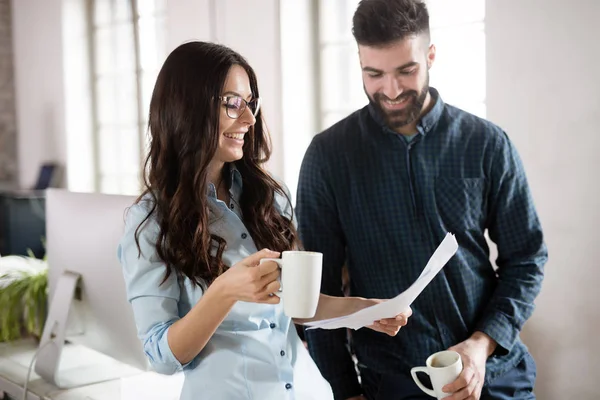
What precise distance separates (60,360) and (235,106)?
122cm

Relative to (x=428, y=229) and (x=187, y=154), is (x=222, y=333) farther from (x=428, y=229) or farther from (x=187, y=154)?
(x=428, y=229)

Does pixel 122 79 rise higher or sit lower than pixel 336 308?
higher

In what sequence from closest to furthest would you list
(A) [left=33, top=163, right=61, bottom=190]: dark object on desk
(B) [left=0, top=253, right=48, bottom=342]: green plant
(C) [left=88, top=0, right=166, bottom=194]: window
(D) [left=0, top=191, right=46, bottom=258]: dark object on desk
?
(B) [left=0, top=253, right=48, bottom=342]: green plant, (D) [left=0, top=191, right=46, bottom=258]: dark object on desk, (C) [left=88, top=0, right=166, bottom=194]: window, (A) [left=33, top=163, right=61, bottom=190]: dark object on desk

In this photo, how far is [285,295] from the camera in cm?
123

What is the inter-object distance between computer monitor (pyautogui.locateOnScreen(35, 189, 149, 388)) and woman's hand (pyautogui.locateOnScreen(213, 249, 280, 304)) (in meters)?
0.82

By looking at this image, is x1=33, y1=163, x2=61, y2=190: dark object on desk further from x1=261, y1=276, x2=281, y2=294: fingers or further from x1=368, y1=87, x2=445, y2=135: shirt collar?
x1=261, y1=276, x2=281, y2=294: fingers

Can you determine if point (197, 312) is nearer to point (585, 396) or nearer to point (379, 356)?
point (379, 356)

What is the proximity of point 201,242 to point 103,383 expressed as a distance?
3.31 feet

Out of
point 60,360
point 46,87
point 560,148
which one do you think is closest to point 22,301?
point 60,360

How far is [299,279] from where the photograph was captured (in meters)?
1.21

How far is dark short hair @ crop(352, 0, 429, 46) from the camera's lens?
1.85m

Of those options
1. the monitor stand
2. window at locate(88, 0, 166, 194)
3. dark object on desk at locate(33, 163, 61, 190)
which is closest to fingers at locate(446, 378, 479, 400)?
the monitor stand

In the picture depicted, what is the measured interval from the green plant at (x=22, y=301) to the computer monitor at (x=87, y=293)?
304 millimetres

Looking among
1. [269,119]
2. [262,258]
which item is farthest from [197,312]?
[269,119]
